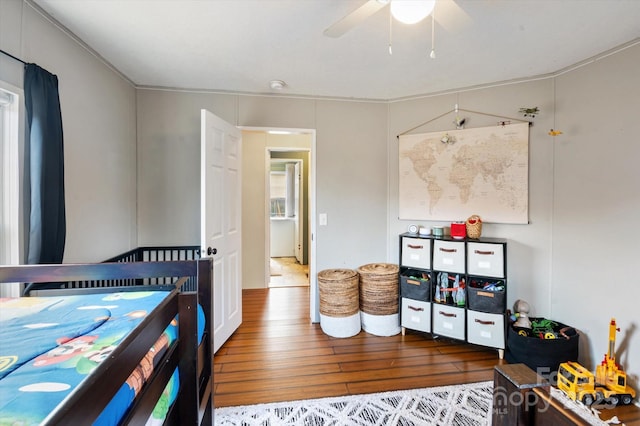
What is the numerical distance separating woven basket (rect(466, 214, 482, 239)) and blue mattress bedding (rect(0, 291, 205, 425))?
2294 millimetres

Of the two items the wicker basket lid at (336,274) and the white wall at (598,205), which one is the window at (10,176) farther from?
the white wall at (598,205)

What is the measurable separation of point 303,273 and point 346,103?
3.08 m

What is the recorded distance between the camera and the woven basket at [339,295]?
271 centimetres

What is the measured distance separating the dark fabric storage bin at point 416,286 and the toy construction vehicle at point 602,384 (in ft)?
3.40

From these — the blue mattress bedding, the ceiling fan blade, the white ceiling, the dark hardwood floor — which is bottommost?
the dark hardwood floor

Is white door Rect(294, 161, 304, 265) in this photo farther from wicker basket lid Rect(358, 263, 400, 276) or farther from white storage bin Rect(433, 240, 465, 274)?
white storage bin Rect(433, 240, 465, 274)

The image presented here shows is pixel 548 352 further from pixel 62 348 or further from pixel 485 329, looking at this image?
pixel 62 348

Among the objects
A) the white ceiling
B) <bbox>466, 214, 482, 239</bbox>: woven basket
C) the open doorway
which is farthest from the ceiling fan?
the open doorway

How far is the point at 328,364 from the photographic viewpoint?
226 cm

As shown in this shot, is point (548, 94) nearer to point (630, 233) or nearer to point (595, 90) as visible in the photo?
point (595, 90)

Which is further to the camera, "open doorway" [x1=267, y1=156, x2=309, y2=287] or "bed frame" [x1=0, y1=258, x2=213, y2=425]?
"open doorway" [x1=267, y1=156, x2=309, y2=287]

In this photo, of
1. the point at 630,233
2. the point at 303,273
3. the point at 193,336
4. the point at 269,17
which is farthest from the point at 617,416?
the point at 303,273

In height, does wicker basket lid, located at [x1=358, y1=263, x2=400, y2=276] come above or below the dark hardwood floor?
above

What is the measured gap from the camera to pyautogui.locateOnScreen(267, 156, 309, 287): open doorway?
554 centimetres
